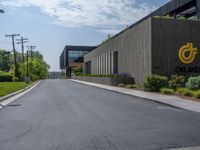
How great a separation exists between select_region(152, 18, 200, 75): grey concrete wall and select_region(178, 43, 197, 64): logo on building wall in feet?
0.85

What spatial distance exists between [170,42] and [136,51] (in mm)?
4947

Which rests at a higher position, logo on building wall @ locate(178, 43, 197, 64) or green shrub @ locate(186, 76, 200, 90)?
logo on building wall @ locate(178, 43, 197, 64)

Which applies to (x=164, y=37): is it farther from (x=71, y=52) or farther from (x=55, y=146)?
(x=71, y=52)

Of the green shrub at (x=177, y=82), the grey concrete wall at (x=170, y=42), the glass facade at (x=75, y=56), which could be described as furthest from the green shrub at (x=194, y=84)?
the glass facade at (x=75, y=56)

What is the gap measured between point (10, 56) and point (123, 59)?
100 m

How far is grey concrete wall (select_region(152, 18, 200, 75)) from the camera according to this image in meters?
30.1

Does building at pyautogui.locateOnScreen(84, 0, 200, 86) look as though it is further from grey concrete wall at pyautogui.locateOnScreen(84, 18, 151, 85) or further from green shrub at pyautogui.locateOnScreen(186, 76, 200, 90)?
green shrub at pyautogui.locateOnScreen(186, 76, 200, 90)

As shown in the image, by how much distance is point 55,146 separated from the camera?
25.6ft

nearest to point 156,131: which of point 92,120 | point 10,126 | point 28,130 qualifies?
point 92,120

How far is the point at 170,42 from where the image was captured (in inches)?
1192

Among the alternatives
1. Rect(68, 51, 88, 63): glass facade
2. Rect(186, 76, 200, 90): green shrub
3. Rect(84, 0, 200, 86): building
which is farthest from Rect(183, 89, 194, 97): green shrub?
Rect(68, 51, 88, 63): glass facade

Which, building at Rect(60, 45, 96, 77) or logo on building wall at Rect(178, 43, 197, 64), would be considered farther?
building at Rect(60, 45, 96, 77)

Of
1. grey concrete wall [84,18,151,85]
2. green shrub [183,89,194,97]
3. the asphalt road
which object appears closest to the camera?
the asphalt road

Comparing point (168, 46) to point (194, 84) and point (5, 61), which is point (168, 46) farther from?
point (5, 61)
